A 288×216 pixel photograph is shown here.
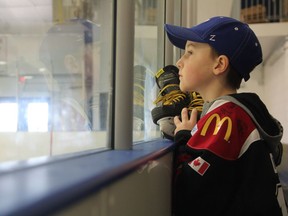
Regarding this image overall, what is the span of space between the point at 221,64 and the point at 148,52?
0.57m

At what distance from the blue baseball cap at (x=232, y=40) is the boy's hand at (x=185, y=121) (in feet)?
0.56

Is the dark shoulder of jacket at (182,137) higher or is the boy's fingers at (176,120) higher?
the boy's fingers at (176,120)

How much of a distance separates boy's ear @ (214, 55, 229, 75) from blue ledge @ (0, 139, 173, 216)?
1.74ft

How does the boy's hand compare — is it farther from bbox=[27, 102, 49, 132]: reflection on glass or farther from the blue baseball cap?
bbox=[27, 102, 49, 132]: reflection on glass

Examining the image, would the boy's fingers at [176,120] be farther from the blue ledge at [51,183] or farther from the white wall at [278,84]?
the white wall at [278,84]

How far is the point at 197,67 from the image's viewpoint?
0.95 meters

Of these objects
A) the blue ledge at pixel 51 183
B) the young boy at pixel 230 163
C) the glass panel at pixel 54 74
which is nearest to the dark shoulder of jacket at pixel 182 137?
the young boy at pixel 230 163

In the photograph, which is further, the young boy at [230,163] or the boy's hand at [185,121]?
the boy's hand at [185,121]

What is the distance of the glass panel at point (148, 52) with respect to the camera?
123 centimetres

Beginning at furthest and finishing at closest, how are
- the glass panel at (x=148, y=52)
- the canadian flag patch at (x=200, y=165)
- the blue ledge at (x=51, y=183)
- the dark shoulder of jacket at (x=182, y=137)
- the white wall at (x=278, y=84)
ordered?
the white wall at (x=278, y=84), the glass panel at (x=148, y=52), the dark shoulder of jacket at (x=182, y=137), the canadian flag patch at (x=200, y=165), the blue ledge at (x=51, y=183)

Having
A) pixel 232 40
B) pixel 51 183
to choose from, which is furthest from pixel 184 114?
pixel 51 183

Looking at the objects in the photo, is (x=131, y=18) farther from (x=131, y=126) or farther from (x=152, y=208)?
(x=152, y=208)

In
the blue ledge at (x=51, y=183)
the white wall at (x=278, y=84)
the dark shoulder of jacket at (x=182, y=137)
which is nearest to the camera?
the blue ledge at (x=51, y=183)

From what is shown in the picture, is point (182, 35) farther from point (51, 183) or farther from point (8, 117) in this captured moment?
point (51, 183)
